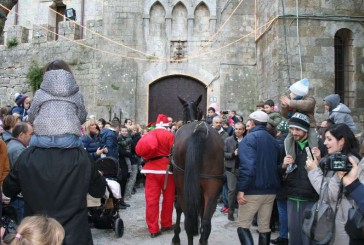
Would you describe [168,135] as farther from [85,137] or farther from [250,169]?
[250,169]

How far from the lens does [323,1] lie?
11.5m

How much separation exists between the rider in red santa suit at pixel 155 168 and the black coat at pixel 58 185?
322cm

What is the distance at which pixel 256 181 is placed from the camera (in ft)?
15.2

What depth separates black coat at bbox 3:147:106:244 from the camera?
10.3 feet

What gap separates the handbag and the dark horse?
2360 mm

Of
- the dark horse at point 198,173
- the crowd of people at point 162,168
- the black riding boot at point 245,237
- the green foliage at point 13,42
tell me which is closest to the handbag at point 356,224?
the crowd of people at point 162,168

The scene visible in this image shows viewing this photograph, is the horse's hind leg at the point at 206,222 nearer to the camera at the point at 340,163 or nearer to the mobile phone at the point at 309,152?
the mobile phone at the point at 309,152

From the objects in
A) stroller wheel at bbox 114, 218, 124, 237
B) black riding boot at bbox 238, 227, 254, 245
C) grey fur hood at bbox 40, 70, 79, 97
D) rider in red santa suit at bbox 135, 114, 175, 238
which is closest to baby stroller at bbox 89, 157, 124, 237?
stroller wheel at bbox 114, 218, 124, 237

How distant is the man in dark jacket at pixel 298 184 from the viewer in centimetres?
434

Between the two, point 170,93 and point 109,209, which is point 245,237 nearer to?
point 109,209

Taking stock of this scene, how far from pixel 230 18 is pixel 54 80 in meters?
11.7

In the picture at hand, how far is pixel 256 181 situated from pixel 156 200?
2.34m

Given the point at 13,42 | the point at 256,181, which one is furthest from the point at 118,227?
the point at 13,42

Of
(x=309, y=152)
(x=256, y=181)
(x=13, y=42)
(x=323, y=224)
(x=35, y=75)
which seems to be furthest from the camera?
(x=13, y=42)
